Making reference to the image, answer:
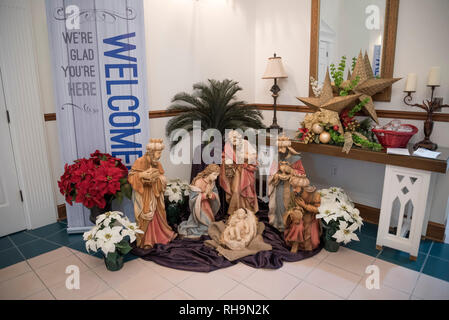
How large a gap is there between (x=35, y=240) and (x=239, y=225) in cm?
233

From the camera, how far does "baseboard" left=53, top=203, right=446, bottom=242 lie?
3.43m

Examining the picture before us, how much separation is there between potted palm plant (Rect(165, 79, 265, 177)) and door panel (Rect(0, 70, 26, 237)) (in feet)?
5.98

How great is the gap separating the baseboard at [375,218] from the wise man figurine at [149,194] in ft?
4.62

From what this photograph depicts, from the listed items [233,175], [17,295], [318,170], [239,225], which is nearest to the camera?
[17,295]

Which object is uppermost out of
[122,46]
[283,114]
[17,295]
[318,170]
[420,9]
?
[420,9]

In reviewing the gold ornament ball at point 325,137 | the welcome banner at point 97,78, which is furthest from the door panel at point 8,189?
the gold ornament ball at point 325,137

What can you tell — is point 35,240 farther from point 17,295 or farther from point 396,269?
point 396,269

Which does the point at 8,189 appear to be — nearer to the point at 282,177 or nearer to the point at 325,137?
the point at 282,177

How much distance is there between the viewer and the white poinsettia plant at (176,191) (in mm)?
3699

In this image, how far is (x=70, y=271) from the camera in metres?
2.96

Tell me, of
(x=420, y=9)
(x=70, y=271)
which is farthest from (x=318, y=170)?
(x=70, y=271)

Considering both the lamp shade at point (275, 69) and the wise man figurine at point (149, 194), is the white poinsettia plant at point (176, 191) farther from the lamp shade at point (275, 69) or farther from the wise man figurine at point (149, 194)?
the lamp shade at point (275, 69)

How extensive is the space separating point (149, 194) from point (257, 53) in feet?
9.40

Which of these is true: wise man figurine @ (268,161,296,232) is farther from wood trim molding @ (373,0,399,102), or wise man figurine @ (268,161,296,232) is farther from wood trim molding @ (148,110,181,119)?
wood trim molding @ (148,110,181,119)
